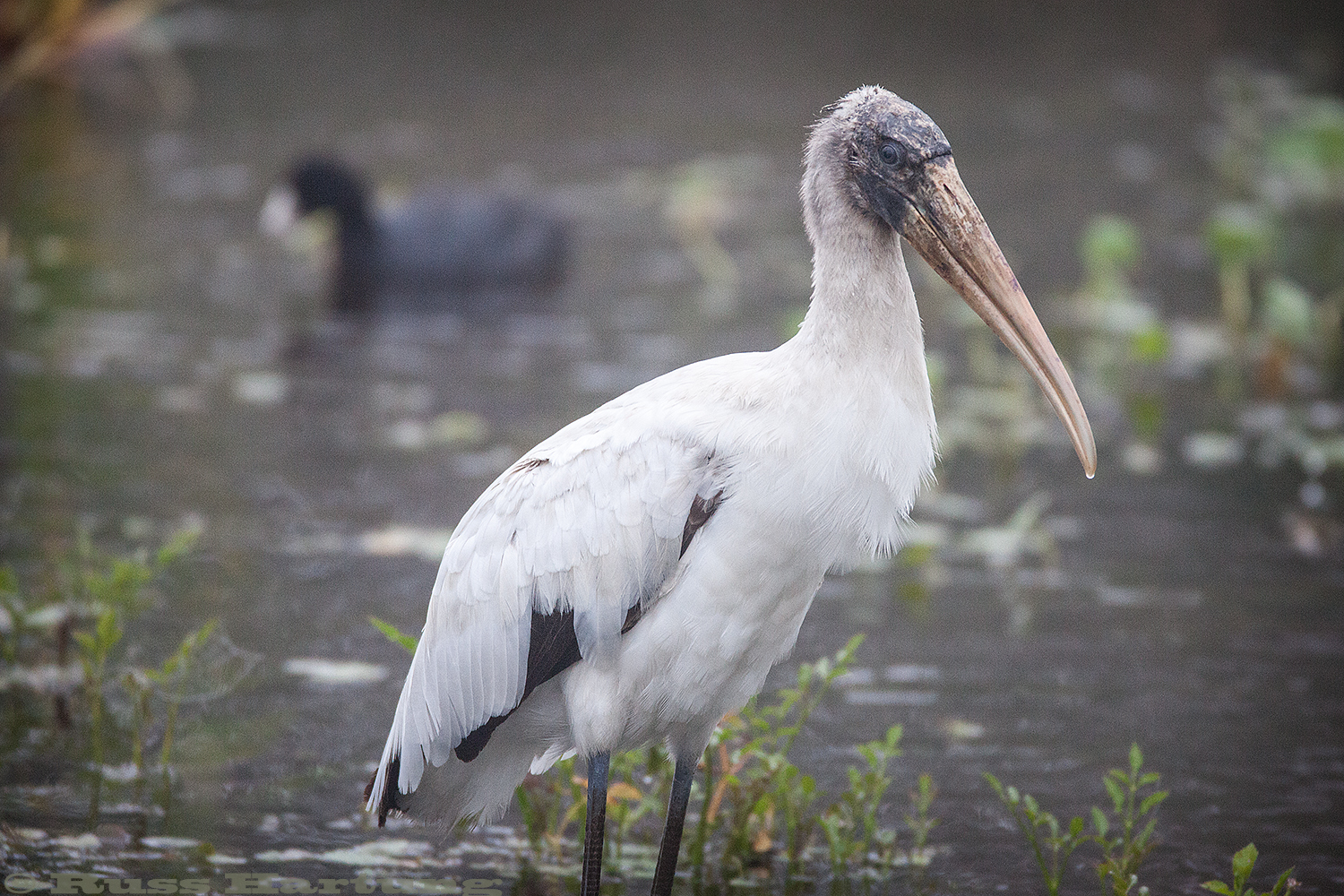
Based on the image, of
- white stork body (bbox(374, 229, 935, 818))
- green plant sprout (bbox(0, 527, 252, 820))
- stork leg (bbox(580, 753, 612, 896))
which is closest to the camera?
white stork body (bbox(374, 229, 935, 818))

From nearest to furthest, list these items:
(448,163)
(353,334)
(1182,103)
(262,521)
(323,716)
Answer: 1. (323,716)
2. (262,521)
3. (353,334)
4. (448,163)
5. (1182,103)

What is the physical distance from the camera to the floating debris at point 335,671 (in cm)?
516

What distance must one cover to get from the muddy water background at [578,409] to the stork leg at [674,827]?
87 cm

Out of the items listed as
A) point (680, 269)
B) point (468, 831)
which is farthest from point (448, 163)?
point (468, 831)

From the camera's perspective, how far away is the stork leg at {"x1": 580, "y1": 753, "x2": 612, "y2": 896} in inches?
138

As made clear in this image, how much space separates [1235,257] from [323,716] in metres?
5.30

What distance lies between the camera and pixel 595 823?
11.5ft

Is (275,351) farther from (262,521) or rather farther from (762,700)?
(762,700)

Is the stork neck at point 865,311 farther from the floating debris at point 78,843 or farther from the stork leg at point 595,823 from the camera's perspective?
the floating debris at point 78,843

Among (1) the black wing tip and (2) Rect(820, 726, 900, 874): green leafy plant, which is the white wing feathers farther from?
(2) Rect(820, 726, 900, 874): green leafy plant

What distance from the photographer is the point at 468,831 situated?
164 inches

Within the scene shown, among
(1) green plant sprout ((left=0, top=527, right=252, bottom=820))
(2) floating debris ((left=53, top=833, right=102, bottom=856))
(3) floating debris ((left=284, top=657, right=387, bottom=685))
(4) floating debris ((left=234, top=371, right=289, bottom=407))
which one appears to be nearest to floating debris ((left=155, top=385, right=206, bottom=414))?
(4) floating debris ((left=234, top=371, right=289, bottom=407))

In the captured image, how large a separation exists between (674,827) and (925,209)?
1405 millimetres

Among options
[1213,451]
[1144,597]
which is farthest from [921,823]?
[1213,451]
